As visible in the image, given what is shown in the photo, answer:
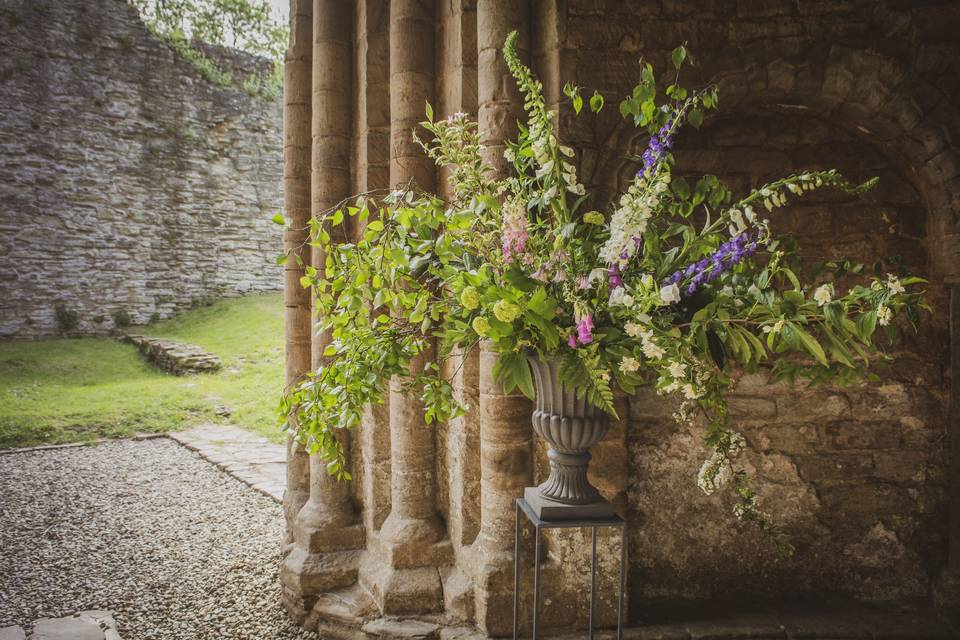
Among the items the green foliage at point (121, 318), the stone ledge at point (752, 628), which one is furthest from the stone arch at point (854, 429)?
the green foliage at point (121, 318)

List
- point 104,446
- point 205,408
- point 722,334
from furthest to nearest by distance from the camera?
point 205,408 < point 104,446 < point 722,334

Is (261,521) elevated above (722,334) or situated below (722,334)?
below

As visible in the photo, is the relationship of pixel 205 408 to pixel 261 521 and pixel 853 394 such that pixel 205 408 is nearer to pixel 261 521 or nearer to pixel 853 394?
pixel 261 521

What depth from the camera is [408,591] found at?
2.77m

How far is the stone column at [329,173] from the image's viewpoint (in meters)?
3.17

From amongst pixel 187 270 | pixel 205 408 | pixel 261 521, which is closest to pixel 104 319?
pixel 187 270

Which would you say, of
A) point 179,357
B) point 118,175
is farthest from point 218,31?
point 179,357

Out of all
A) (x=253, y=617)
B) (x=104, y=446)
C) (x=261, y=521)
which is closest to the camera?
(x=253, y=617)

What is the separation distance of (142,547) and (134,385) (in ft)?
16.4

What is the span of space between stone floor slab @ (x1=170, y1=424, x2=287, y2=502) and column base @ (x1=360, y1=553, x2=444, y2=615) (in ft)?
7.70

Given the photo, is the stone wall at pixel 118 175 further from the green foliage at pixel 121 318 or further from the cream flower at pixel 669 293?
the cream flower at pixel 669 293

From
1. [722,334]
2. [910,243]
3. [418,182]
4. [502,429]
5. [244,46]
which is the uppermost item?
[244,46]

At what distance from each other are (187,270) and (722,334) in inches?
485

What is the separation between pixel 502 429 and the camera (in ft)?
8.30
